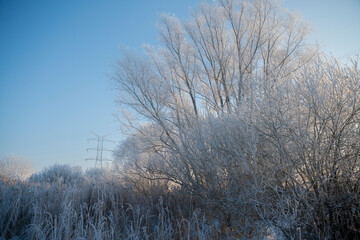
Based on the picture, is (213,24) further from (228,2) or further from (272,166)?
(272,166)

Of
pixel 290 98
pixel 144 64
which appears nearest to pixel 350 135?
pixel 290 98

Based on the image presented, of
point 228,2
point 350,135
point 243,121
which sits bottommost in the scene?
point 350,135

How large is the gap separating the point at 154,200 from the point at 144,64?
625 centimetres

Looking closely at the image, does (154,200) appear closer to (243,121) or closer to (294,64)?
(243,121)

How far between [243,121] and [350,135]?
1.50 meters

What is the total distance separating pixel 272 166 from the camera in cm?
326

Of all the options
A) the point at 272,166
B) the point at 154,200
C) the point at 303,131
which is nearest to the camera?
the point at 303,131

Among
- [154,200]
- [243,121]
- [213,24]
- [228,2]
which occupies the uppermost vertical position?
[228,2]

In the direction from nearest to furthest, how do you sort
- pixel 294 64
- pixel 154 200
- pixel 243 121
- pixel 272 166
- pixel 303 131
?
1. pixel 303 131
2. pixel 272 166
3. pixel 243 121
4. pixel 154 200
5. pixel 294 64

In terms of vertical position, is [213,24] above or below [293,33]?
above

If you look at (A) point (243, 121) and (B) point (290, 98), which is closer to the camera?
(B) point (290, 98)

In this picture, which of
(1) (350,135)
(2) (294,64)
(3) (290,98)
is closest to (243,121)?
(3) (290,98)

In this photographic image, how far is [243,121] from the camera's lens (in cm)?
362

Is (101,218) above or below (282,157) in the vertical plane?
below
